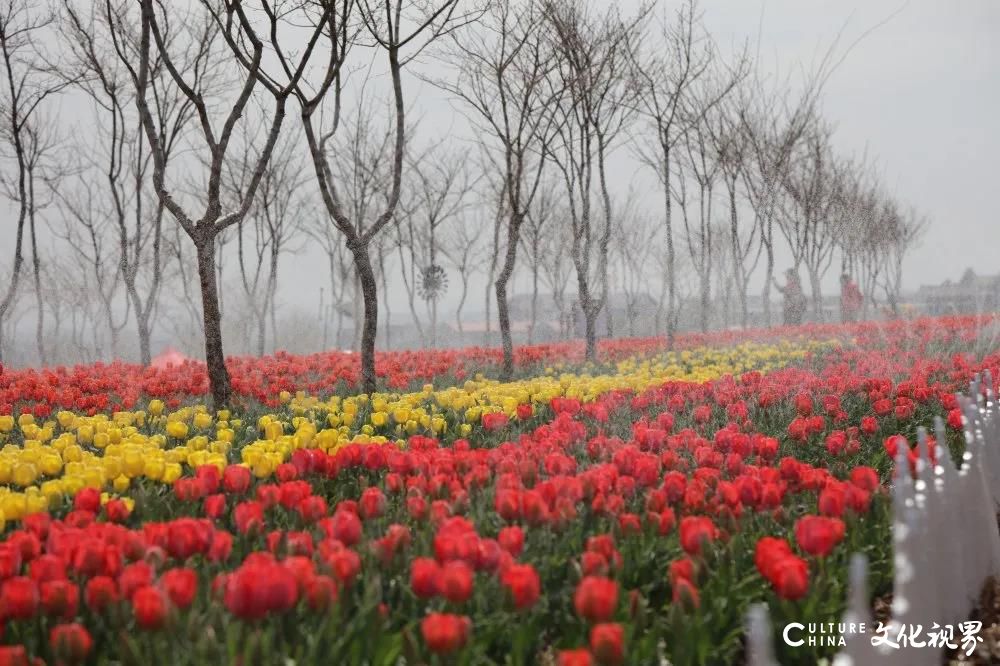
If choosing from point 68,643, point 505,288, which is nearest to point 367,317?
point 505,288

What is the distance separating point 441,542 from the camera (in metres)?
2.27

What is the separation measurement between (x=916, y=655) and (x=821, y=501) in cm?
86

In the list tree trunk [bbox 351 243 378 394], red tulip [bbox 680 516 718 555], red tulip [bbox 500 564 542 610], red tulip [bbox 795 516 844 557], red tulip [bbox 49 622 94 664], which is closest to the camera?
red tulip [bbox 49 622 94 664]

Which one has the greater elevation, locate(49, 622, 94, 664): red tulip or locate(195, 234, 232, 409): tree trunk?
locate(195, 234, 232, 409): tree trunk

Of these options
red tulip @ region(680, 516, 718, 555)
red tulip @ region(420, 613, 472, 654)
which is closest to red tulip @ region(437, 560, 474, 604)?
red tulip @ region(420, 613, 472, 654)

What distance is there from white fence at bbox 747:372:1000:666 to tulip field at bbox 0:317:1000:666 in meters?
0.20

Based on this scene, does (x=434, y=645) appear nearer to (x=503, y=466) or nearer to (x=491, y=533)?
(x=491, y=533)

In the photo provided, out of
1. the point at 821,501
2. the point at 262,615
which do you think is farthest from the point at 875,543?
the point at 262,615

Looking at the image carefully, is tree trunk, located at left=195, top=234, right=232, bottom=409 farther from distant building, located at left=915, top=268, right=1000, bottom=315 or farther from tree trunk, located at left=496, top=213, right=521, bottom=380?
distant building, located at left=915, top=268, right=1000, bottom=315

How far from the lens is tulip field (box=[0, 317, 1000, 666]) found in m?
2.07

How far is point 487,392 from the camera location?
703 centimetres

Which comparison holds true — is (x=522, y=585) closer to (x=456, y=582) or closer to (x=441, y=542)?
(x=456, y=582)

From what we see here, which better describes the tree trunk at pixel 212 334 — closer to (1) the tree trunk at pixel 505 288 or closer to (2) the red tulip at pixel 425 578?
(1) the tree trunk at pixel 505 288

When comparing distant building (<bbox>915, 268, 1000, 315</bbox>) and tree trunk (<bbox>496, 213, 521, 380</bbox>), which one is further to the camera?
distant building (<bbox>915, 268, 1000, 315</bbox>)
